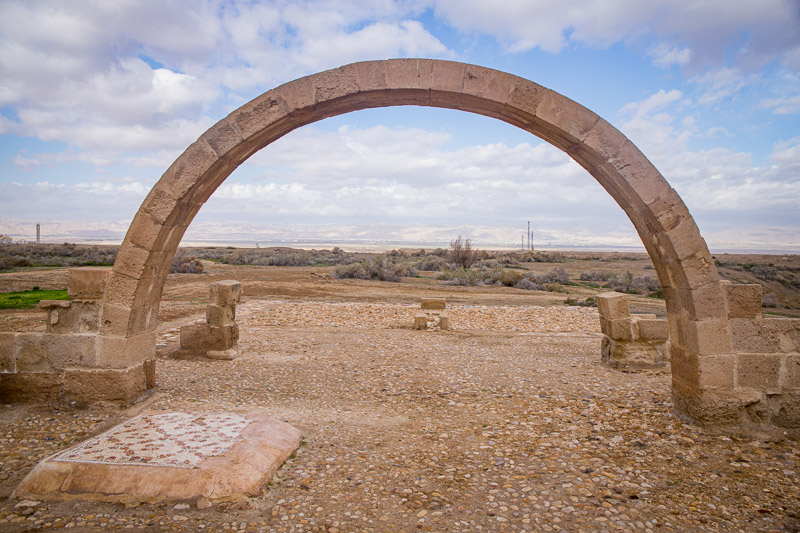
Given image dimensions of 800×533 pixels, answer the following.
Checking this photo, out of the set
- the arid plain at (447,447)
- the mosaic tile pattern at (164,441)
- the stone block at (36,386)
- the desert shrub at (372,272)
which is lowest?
the arid plain at (447,447)

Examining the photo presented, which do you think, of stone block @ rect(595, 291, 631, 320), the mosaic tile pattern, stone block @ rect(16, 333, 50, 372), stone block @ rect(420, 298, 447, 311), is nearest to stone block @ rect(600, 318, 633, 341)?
stone block @ rect(595, 291, 631, 320)

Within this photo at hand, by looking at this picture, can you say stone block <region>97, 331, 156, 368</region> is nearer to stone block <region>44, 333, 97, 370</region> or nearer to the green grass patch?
stone block <region>44, 333, 97, 370</region>

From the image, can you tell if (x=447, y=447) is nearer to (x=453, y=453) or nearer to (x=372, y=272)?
(x=453, y=453)

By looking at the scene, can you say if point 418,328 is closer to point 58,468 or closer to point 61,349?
point 61,349

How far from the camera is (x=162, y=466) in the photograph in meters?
3.62

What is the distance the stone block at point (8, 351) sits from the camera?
210 inches

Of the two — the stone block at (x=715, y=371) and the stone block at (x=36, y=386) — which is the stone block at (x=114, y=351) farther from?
the stone block at (x=715, y=371)

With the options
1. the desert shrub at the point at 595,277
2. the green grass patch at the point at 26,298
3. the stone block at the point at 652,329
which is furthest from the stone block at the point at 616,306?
the desert shrub at the point at 595,277

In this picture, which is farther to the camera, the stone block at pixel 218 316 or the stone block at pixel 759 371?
the stone block at pixel 218 316

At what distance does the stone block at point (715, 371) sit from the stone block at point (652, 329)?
306 centimetres

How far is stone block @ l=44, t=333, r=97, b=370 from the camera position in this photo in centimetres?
528

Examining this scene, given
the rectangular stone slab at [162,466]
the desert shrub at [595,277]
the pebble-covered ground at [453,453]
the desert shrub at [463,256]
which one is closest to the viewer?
the pebble-covered ground at [453,453]

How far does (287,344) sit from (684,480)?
24.7 ft

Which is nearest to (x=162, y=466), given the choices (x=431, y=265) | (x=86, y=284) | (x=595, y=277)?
(x=86, y=284)
